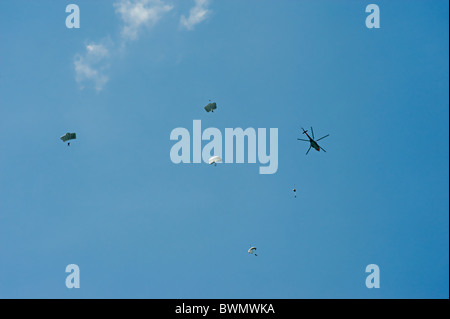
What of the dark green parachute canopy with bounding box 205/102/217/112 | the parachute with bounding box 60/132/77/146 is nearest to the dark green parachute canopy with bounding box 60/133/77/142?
the parachute with bounding box 60/132/77/146

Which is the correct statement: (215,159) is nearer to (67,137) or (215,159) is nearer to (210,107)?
(210,107)

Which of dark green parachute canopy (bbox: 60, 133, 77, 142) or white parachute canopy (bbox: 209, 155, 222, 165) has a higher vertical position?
dark green parachute canopy (bbox: 60, 133, 77, 142)

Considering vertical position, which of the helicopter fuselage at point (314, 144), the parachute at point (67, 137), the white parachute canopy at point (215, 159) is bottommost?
the white parachute canopy at point (215, 159)

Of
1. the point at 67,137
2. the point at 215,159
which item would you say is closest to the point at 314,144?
the point at 215,159

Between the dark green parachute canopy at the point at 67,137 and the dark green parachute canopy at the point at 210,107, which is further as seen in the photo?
the dark green parachute canopy at the point at 210,107

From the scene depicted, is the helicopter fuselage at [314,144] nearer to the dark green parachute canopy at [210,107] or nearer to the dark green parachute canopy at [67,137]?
the dark green parachute canopy at [210,107]

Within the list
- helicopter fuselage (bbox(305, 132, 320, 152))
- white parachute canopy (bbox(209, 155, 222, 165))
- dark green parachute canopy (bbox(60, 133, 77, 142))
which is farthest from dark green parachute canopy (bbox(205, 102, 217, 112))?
dark green parachute canopy (bbox(60, 133, 77, 142))

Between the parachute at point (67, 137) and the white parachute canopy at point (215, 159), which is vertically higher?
the parachute at point (67, 137)

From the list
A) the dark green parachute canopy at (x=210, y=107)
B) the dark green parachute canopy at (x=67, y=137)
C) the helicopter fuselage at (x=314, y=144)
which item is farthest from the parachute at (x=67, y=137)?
the helicopter fuselage at (x=314, y=144)

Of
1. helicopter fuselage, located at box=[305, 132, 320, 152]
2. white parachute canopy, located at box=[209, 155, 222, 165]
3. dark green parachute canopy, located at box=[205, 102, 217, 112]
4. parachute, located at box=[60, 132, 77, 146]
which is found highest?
dark green parachute canopy, located at box=[205, 102, 217, 112]

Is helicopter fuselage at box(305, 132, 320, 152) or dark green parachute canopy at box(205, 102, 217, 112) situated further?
Result: helicopter fuselage at box(305, 132, 320, 152)

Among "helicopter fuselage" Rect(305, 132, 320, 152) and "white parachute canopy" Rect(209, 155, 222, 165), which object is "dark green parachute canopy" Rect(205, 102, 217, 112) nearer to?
"white parachute canopy" Rect(209, 155, 222, 165)

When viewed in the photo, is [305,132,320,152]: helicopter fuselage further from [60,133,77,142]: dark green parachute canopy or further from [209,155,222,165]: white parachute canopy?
[60,133,77,142]: dark green parachute canopy
